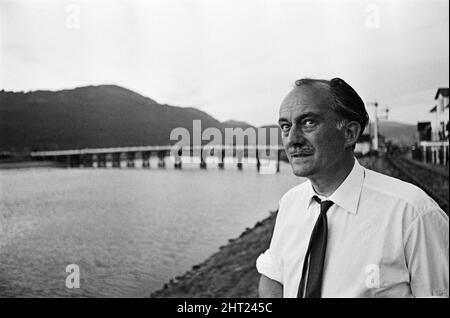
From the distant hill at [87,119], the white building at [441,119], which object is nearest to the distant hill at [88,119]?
the distant hill at [87,119]

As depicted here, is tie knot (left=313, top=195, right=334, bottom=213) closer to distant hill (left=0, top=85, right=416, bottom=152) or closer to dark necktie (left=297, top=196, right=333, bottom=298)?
dark necktie (left=297, top=196, right=333, bottom=298)

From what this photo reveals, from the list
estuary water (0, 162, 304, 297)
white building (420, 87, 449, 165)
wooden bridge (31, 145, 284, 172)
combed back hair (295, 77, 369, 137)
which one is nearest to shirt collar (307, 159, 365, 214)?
combed back hair (295, 77, 369, 137)

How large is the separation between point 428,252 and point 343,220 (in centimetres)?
20

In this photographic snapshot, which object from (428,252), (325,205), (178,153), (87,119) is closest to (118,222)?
(87,119)

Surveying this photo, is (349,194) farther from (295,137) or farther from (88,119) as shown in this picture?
(88,119)

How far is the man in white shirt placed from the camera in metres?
0.97

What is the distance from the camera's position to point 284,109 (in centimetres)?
106

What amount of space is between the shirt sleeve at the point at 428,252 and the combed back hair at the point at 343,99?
267mm

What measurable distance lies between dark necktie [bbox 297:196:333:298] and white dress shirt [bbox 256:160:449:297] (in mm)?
18

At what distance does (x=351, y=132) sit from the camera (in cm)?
109

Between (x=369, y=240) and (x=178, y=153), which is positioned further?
(x=178, y=153)

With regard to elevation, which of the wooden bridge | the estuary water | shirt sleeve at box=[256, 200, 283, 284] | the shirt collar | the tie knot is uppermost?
the wooden bridge
